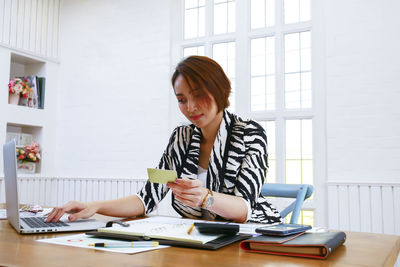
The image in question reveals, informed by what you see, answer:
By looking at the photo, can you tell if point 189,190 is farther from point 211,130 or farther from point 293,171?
point 293,171

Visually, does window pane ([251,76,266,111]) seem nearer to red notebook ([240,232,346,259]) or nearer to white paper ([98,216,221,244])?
white paper ([98,216,221,244])

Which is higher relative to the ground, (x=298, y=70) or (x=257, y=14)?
(x=257, y=14)

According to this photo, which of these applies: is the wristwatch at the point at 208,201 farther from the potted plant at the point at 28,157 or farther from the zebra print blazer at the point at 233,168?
the potted plant at the point at 28,157

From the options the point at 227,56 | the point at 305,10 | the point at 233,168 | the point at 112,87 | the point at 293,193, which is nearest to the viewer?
the point at 233,168

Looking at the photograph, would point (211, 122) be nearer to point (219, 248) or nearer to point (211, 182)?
point (211, 182)

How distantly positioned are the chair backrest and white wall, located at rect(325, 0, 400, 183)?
4.85ft

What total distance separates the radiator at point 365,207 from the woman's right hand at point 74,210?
7.20 feet

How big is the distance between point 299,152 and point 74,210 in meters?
2.39

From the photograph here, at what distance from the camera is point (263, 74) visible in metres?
3.57

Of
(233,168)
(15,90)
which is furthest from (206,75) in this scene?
(15,90)

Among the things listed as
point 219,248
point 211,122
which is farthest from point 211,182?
point 219,248

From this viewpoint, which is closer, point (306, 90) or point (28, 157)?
point (306, 90)

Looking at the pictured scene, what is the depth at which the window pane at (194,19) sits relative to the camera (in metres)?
3.93

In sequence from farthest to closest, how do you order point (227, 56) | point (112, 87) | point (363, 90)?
point (112, 87)
point (227, 56)
point (363, 90)
